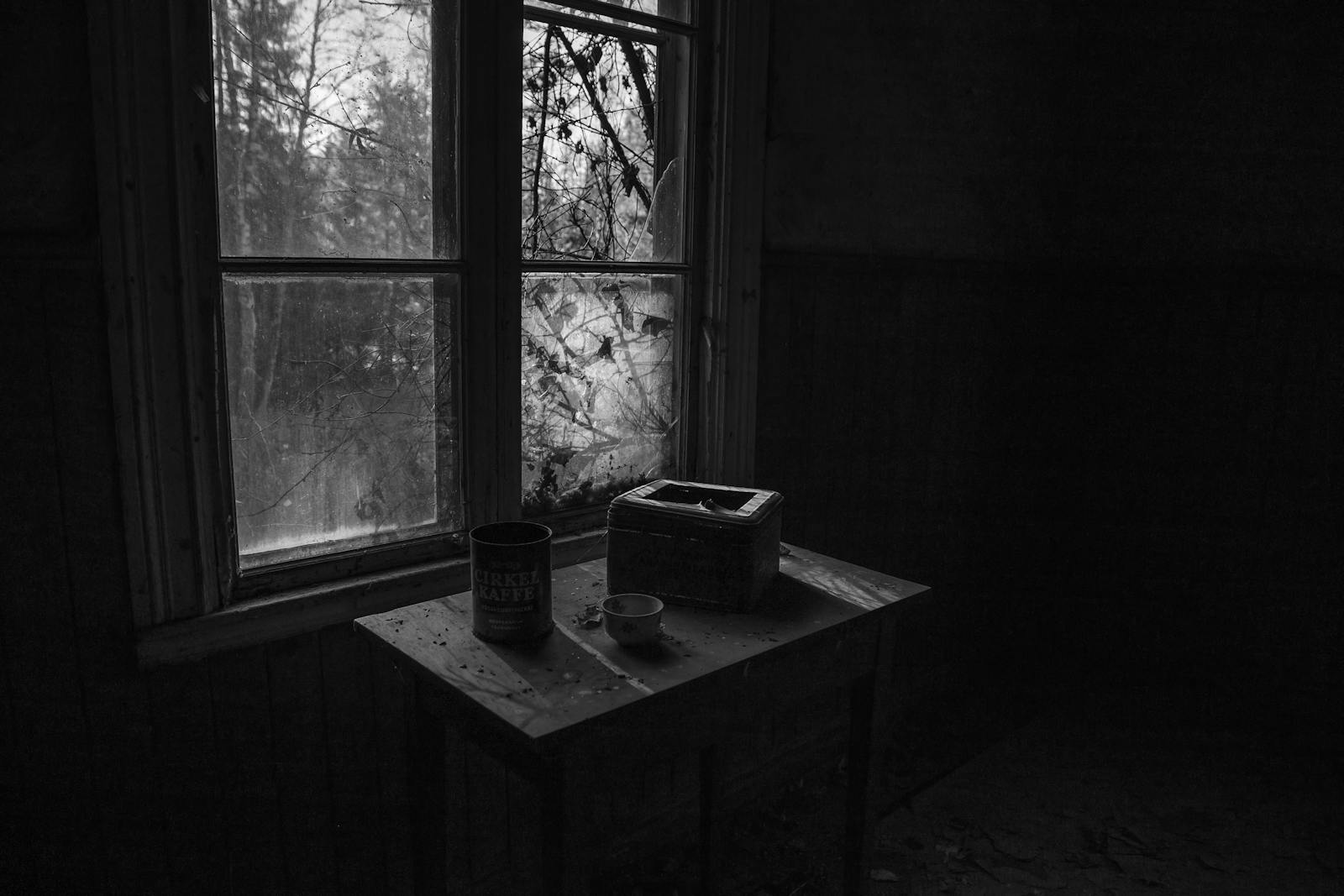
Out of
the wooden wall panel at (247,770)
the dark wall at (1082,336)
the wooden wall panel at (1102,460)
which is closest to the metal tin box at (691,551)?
the wooden wall panel at (247,770)

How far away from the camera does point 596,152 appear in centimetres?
214

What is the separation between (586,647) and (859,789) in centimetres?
72

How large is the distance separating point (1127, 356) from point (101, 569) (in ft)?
9.82

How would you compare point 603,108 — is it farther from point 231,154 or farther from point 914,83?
point 914,83

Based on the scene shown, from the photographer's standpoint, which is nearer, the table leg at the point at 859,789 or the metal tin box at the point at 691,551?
the metal tin box at the point at 691,551

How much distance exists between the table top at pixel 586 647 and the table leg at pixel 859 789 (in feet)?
0.74

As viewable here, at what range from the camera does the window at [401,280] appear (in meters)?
1.54

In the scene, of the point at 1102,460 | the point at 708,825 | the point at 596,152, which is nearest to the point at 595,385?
the point at 596,152

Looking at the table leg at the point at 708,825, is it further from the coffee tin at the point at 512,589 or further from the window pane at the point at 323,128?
the window pane at the point at 323,128

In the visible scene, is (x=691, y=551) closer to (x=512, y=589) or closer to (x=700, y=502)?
(x=700, y=502)

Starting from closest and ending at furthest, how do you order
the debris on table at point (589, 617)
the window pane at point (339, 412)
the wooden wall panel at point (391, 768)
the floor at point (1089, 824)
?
the debris on table at point (589, 617) < the window pane at point (339, 412) < the wooden wall panel at point (391, 768) < the floor at point (1089, 824)

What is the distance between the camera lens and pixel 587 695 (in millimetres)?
1312

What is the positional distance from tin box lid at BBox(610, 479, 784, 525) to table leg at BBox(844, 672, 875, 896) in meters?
0.41

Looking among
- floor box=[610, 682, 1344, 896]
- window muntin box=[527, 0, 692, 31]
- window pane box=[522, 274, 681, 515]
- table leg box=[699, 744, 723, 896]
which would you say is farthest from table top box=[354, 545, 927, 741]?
window muntin box=[527, 0, 692, 31]
